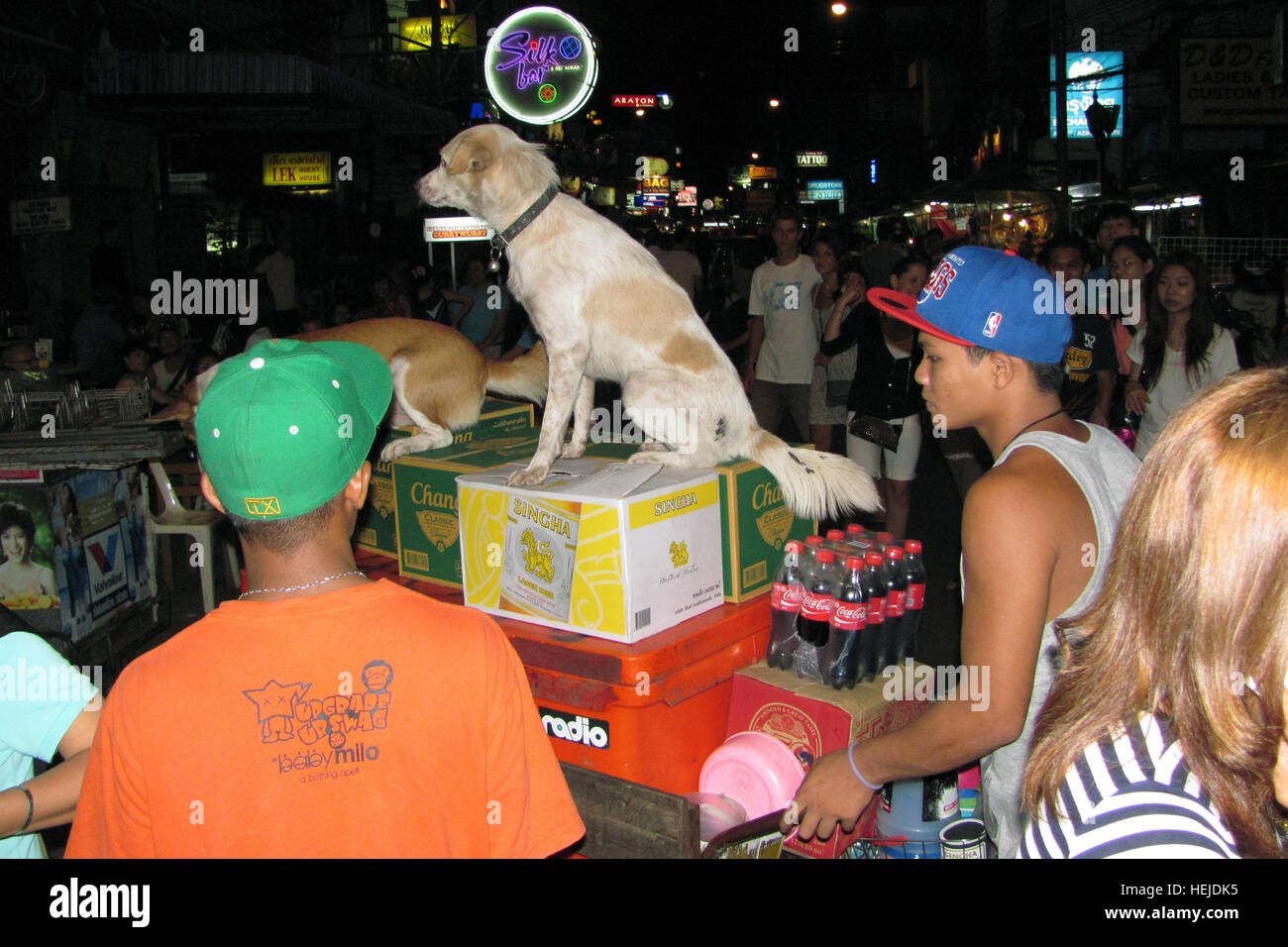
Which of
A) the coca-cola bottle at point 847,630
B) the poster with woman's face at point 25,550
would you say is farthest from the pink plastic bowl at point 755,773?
the poster with woman's face at point 25,550

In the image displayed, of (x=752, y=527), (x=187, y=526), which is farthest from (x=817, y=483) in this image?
(x=187, y=526)

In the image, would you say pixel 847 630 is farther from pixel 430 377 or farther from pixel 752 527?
pixel 430 377

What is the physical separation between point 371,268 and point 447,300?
21.9 feet

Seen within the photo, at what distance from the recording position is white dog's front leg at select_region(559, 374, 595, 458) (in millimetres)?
4004

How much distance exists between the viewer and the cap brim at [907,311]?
2.17 meters

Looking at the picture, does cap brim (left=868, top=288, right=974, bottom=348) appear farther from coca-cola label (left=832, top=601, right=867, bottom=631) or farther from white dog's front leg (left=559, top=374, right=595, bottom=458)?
white dog's front leg (left=559, top=374, right=595, bottom=458)

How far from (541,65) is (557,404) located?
10.2m

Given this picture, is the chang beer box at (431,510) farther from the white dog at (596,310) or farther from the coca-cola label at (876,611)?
the coca-cola label at (876,611)

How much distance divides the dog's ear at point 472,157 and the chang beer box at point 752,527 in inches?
68.6

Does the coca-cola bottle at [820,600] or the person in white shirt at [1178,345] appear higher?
the person in white shirt at [1178,345]

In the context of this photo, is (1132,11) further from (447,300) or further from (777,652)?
(777,652)

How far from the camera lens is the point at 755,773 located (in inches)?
105

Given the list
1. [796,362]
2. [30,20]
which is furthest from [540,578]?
[30,20]

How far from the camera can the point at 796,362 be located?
24.7ft
